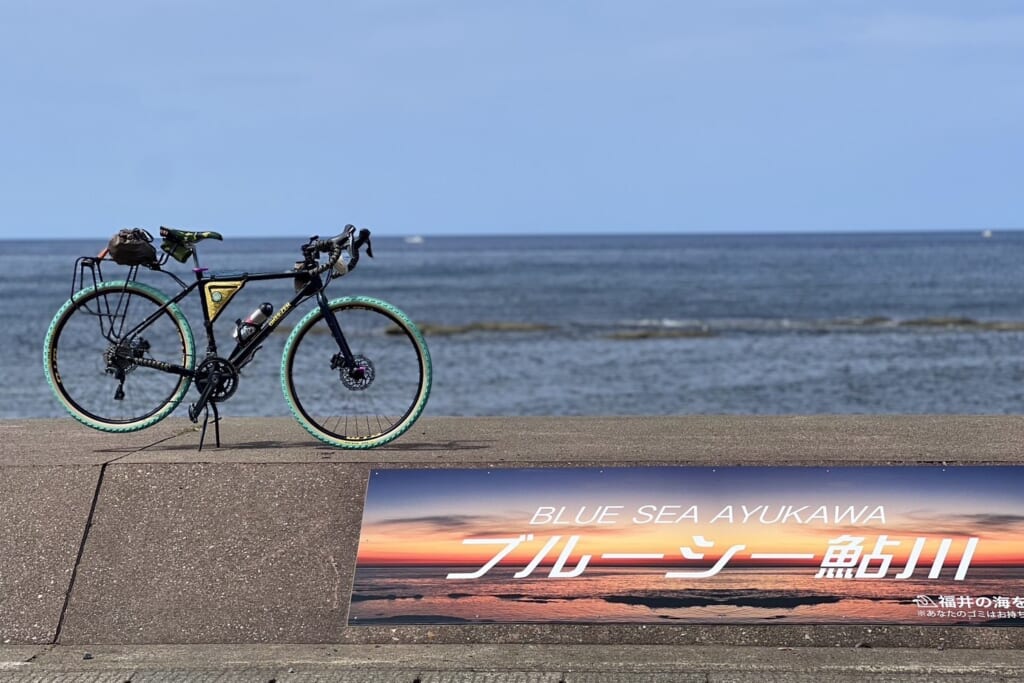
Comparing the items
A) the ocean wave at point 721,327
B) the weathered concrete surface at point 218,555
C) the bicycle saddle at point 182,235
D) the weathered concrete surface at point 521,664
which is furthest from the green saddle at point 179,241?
the ocean wave at point 721,327

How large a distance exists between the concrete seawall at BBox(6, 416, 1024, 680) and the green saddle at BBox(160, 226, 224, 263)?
0.97 metres

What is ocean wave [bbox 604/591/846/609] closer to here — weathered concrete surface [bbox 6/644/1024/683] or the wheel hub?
weathered concrete surface [bbox 6/644/1024/683]

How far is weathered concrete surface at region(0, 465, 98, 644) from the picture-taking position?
4.96 metres

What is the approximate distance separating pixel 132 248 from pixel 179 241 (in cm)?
23

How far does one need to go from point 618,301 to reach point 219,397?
209ft

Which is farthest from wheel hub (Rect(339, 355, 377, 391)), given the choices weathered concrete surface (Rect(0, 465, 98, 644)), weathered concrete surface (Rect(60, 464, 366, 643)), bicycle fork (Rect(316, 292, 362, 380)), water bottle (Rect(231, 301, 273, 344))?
weathered concrete surface (Rect(0, 465, 98, 644))

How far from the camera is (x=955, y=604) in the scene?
4746 mm

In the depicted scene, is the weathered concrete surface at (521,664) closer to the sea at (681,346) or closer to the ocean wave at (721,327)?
the sea at (681,346)

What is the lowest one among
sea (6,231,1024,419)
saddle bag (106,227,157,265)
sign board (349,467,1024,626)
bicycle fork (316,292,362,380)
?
sign board (349,467,1024,626)

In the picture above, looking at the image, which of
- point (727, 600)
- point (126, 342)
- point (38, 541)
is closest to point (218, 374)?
point (126, 342)

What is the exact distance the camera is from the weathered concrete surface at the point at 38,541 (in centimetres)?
496

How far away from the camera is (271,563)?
5102 mm

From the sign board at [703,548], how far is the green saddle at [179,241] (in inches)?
69.0

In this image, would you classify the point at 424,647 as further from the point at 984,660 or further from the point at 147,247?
the point at 147,247
